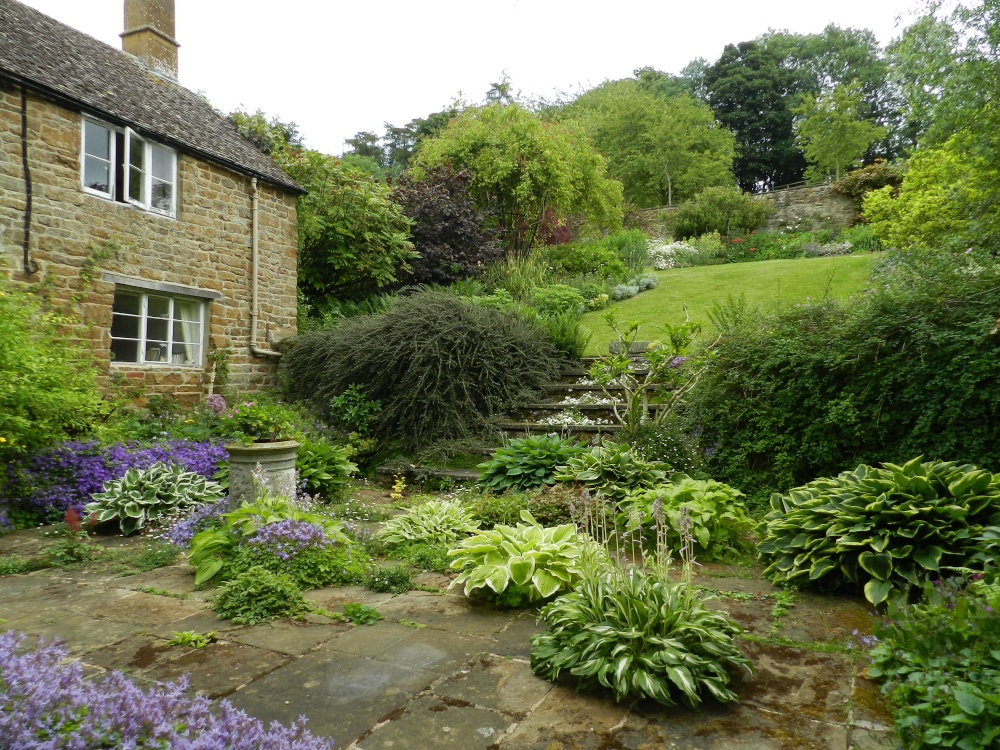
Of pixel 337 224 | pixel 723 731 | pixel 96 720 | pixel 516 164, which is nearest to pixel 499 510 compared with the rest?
pixel 723 731

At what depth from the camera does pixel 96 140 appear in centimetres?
812

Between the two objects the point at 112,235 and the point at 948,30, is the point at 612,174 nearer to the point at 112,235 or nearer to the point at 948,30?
the point at 948,30

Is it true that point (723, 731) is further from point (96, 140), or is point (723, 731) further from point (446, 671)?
point (96, 140)

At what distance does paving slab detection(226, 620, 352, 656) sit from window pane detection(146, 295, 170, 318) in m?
7.13

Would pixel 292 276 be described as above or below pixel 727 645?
above

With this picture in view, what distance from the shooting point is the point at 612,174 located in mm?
29328

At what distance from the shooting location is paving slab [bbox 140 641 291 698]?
2.48m

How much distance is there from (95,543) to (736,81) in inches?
1479

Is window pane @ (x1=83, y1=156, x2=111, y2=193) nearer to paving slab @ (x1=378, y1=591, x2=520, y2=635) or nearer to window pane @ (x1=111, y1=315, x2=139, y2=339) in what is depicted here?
window pane @ (x1=111, y1=315, x2=139, y2=339)

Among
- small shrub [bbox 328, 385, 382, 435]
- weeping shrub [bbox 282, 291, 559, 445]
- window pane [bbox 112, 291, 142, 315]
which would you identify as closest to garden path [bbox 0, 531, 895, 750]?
weeping shrub [bbox 282, 291, 559, 445]

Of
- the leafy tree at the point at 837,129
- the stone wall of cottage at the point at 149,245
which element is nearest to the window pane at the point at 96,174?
the stone wall of cottage at the point at 149,245

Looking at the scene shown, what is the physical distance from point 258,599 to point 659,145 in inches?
1107

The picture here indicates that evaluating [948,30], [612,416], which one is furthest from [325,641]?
[948,30]

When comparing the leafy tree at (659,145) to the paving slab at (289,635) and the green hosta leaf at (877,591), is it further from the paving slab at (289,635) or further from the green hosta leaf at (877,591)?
the paving slab at (289,635)
